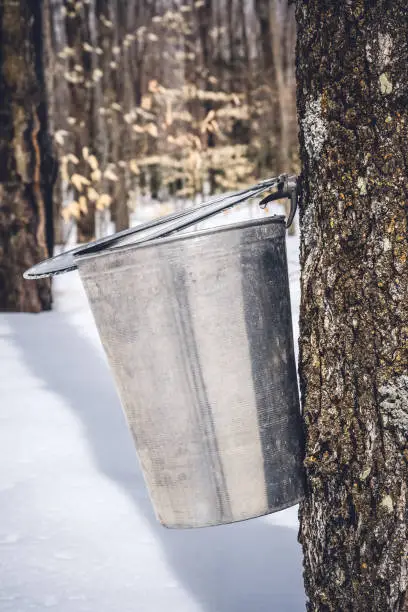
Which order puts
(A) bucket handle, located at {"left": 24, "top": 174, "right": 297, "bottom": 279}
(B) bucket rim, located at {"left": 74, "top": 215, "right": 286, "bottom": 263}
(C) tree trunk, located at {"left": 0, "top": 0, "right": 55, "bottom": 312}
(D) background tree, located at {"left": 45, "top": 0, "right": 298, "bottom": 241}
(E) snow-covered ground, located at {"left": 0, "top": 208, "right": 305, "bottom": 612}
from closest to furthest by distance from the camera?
(B) bucket rim, located at {"left": 74, "top": 215, "right": 286, "bottom": 263} → (A) bucket handle, located at {"left": 24, "top": 174, "right": 297, "bottom": 279} → (E) snow-covered ground, located at {"left": 0, "top": 208, "right": 305, "bottom": 612} → (C) tree trunk, located at {"left": 0, "top": 0, "right": 55, "bottom": 312} → (D) background tree, located at {"left": 45, "top": 0, "right": 298, "bottom": 241}

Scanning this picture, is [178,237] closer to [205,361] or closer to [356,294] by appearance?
[205,361]

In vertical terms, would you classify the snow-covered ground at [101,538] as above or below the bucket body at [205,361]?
below

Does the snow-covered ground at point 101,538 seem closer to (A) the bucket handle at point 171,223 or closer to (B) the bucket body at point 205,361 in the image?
(B) the bucket body at point 205,361

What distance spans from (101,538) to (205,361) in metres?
0.94

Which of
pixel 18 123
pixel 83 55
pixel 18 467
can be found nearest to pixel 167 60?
pixel 83 55

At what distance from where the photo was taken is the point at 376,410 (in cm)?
136

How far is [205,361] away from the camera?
138cm

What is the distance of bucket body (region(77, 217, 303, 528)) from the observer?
137 centimetres

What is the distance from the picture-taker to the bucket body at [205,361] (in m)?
1.37

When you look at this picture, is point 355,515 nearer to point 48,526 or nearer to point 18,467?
point 48,526

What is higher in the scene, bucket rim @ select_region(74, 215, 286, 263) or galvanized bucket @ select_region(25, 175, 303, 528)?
bucket rim @ select_region(74, 215, 286, 263)

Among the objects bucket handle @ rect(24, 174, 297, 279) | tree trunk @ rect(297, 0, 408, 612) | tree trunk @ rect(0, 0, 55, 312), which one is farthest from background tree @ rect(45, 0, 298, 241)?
tree trunk @ rect(297, 0, 408, 612)

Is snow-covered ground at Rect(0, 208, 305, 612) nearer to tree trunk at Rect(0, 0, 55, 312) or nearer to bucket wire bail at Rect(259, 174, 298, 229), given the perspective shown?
bucket wire bail at Rect(259, 174, 298, 229)

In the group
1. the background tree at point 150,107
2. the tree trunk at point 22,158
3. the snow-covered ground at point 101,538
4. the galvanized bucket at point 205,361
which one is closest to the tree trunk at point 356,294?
the galvanized bucket at point 205,361
